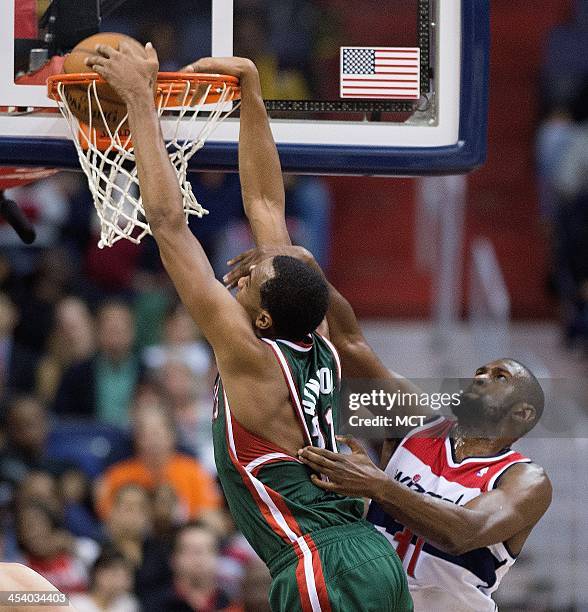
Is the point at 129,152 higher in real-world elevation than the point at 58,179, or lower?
higher

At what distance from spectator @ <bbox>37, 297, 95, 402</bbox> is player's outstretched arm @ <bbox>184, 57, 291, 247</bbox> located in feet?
12.0

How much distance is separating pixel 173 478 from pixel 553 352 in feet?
11.0

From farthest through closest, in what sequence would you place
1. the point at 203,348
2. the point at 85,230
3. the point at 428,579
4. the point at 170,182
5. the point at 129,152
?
1. the point at 85,230
2. the point at 203,348
3. the point at 428,579
4. the point at 129,152
5. the point at 170,182

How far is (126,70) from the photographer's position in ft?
10.8

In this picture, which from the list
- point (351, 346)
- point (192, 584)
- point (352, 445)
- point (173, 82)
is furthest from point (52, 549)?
point (173, 82)

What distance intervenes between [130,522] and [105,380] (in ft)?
3.68

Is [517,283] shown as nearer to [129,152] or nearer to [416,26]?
[416,26]

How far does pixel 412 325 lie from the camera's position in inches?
358

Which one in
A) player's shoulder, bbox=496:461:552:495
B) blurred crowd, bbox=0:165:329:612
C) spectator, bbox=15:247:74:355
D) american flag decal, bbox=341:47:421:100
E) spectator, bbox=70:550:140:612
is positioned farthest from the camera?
spectator, bbox=15:247:74:355

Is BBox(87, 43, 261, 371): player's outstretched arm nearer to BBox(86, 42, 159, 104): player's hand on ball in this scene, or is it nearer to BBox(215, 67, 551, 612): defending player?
BBox(86, 42, 159, 104): player's hand on ball

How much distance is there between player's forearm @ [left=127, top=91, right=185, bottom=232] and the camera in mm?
3229

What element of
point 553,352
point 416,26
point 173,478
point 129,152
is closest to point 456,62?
point 416,26

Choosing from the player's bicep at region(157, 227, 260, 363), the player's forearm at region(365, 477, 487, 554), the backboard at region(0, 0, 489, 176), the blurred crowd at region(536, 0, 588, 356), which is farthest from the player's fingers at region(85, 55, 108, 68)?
the blurred crowd at region(536, 0, 588, 356)

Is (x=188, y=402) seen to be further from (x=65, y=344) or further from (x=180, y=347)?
(x=65, y=344)
